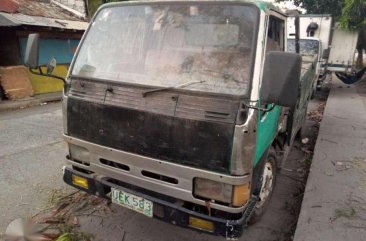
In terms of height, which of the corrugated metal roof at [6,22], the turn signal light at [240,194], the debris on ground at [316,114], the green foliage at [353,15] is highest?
the green foliage at [353,15]

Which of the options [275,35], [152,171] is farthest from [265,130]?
[152,171]

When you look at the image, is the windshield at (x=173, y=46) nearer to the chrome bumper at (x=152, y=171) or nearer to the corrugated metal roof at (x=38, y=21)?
the chrome bumper at (x=152, y=171)

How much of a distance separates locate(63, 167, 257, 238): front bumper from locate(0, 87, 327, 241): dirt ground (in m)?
0.61

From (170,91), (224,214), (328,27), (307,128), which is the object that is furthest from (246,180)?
(328,27)

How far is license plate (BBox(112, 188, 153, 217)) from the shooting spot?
2.81 meters

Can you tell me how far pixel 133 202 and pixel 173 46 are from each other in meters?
1.42

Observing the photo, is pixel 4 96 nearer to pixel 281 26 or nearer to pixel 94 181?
pixel 94 181

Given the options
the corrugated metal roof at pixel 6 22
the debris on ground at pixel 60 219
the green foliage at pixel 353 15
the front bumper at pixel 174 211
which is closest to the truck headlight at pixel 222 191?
the front bumper at pixel 174 211

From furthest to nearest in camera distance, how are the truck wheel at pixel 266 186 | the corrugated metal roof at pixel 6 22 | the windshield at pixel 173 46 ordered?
the corrugated metal roof at pixel 6 22, the truck wheel at pixel 266 186, the windshield at pixel 173 46

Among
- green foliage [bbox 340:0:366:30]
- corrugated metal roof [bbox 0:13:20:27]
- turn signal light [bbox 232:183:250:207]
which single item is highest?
green foliage [bbox 340:0:366:30]

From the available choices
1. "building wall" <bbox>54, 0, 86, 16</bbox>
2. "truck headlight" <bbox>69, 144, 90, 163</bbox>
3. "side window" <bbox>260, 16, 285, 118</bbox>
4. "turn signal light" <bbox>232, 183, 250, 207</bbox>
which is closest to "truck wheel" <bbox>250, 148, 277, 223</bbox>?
"side window" <bbox>260, 16, 285, 118</bbox>

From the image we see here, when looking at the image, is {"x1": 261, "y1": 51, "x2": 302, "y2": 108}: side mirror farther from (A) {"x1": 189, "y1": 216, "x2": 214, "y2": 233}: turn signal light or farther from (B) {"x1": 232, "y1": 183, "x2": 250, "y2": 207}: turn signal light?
(A) {"x1": 189, "y1": 216, "x2": 214, "y2": 233}: turn signal light

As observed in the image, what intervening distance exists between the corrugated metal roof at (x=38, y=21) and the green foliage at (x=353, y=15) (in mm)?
10445

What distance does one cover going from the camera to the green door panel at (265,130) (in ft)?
9.05
